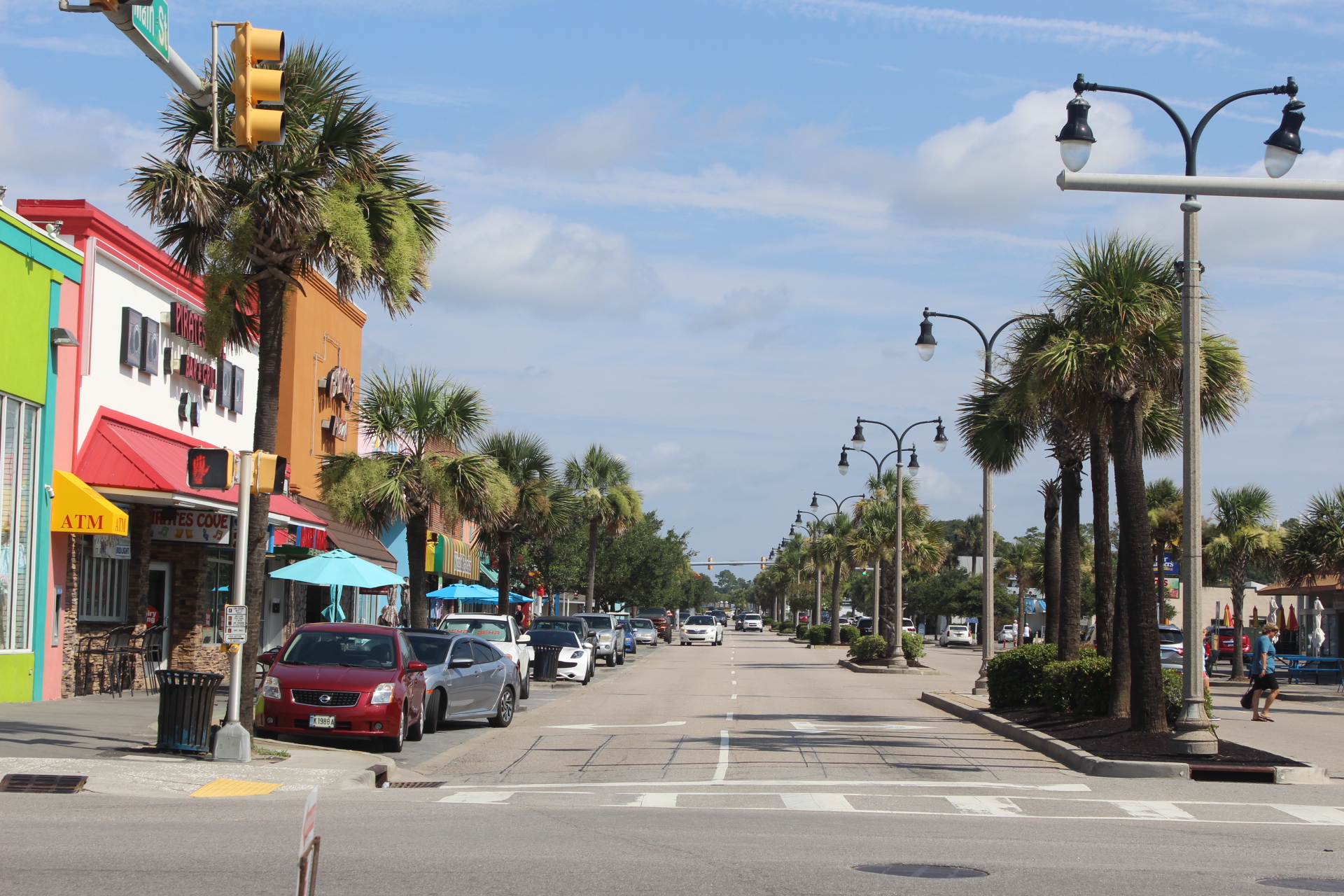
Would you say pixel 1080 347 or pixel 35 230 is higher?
pixel 35 230

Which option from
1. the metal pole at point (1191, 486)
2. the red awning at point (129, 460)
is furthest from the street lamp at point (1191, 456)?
the red awning at point (129, 460)

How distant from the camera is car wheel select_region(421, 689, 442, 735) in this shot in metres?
18.4

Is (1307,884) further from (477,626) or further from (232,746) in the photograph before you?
(477,626)

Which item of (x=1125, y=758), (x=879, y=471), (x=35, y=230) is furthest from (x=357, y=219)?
(x=879, y=471)

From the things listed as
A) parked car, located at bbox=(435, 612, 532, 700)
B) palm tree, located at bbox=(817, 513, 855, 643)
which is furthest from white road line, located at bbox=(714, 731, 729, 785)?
palm tree, located at bbox=(817, 513, 855, 643)

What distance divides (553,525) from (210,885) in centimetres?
3069

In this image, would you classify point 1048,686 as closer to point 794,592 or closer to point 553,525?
point 553,525

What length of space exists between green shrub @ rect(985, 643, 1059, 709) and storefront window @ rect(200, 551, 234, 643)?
1491 cm

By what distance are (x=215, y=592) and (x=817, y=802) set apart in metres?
19.0

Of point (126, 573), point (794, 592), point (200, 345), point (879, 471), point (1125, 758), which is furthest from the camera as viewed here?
point (794, 592)

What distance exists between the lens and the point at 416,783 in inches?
547

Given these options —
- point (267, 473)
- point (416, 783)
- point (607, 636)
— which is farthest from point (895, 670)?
point (267, 473)

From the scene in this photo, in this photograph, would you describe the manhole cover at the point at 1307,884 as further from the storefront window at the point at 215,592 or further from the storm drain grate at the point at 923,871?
the storefront window at the point at 215,592

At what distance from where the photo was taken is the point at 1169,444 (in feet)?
67.4
